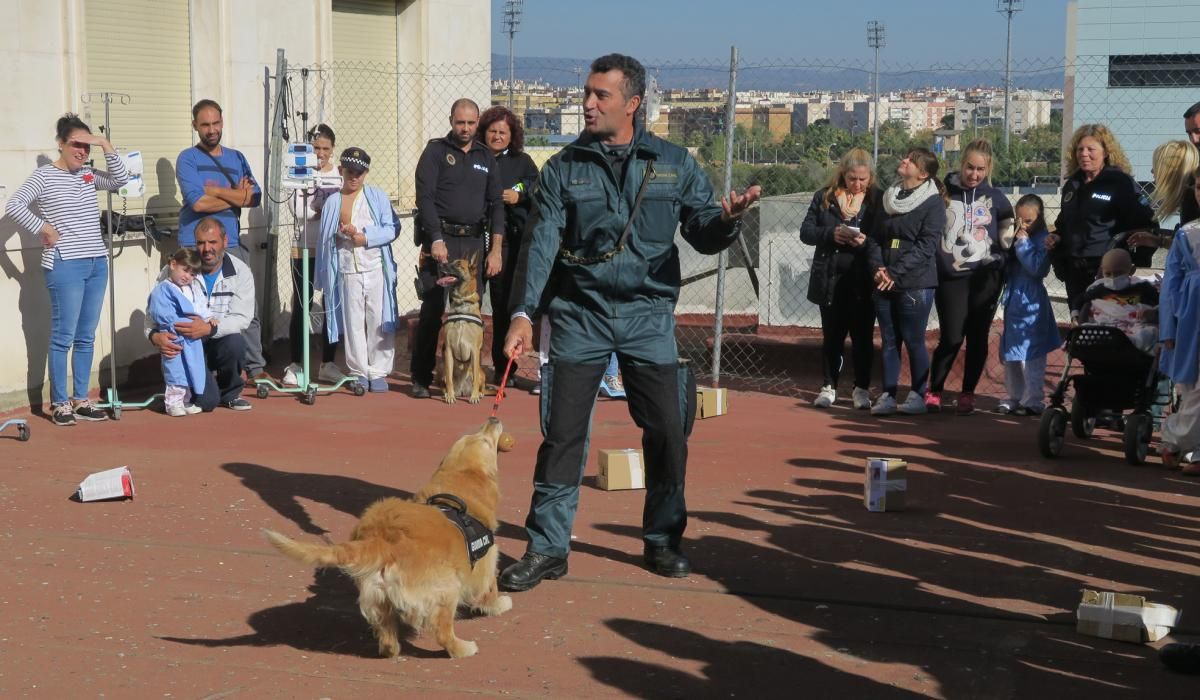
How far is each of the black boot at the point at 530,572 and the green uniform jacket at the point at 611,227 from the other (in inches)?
44.1

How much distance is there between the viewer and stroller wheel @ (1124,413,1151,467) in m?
8.74

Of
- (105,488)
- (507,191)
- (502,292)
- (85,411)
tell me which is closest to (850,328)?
(502,292)

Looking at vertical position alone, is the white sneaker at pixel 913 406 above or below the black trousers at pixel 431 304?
below

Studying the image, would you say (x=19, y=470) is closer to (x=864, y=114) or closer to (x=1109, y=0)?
(x=864, y=114)

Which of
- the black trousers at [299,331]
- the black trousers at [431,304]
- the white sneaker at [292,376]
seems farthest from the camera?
the black trousers at [299,331]

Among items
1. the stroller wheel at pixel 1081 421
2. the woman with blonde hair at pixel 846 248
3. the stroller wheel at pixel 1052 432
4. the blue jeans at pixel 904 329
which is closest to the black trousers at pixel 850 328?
the woman with blonde hair at pixel 846 248

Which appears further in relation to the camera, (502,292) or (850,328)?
(502,292)

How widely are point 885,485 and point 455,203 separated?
16.1 ft

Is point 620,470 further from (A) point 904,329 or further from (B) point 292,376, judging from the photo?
(B) point 292,376

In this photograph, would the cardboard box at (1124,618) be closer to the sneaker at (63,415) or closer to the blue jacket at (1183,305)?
the blue jacket at (1183,305)

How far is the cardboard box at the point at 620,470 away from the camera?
8172 mm

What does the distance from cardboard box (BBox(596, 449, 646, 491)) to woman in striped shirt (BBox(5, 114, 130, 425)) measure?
435 centimetres

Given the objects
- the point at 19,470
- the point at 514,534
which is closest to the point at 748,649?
the point at 514,534

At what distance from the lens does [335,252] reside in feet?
38.3
